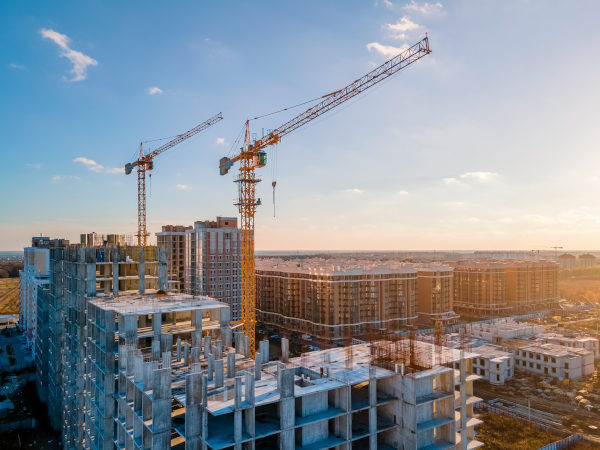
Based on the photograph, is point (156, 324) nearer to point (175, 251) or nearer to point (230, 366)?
point (230, 366)

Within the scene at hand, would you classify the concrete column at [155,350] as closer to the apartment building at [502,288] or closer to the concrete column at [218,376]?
the concrete column at [218,376]

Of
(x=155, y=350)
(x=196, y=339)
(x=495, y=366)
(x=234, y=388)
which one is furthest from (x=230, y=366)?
(x=495, y=366)

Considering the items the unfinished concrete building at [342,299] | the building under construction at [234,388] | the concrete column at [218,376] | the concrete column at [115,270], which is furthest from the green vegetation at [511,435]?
the concrete column at [115,270]

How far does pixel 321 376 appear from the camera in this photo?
18016 mm

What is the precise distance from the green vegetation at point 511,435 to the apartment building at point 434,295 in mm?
49098

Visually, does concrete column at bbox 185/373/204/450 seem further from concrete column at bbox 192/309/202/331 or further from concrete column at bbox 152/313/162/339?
concrete column at bbox 192/309/202/331

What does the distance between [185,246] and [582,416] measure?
68231mm

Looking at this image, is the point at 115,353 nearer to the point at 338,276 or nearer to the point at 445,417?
the point at 445,417

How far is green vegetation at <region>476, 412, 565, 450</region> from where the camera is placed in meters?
35.0

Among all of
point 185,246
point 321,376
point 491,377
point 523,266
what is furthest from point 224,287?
point 523,266

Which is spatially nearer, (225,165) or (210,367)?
(210,367)

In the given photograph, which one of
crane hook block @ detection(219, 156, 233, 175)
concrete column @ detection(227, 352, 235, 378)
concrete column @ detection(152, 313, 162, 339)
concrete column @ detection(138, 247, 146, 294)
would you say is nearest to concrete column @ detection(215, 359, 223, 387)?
concrete column @ detection(227, 352, 235, 378)

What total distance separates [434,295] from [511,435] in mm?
53521

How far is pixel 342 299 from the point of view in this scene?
74.8 m
